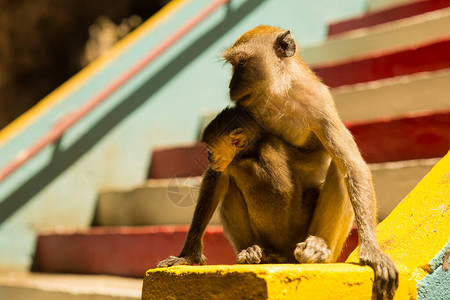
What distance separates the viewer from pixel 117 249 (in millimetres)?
3959

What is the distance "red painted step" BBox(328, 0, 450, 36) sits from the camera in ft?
16.9

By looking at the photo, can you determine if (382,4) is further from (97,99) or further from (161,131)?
(97,99)

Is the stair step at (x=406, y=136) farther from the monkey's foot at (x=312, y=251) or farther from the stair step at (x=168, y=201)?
the monkey's foot at (x=312, y=251)

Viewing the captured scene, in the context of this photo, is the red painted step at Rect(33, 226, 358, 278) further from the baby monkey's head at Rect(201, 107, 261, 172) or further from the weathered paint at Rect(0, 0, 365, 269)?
the baby monkey's head at Rect(201, 107, 261, 172)

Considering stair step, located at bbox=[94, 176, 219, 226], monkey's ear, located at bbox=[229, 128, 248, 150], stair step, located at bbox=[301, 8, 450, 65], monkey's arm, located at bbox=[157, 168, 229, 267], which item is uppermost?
stair step, located at bbox=[301, 8, 450, 65]

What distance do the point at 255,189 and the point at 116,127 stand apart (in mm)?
2872

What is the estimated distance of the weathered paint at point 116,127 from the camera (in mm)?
4539

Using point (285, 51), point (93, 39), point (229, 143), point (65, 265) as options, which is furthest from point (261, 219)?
point (93, 39)

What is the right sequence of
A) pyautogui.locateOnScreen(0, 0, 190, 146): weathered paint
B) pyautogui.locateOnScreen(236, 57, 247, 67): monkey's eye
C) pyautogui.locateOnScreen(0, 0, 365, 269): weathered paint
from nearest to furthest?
pyautogui.locateOnScreen(236, 57, 247, 67): monkey's eye < pyautogui.locateOnScreen(0, 0, 365, 269): weathered paint < pyautogui.locateOnScreen(0, 0, 190, 146): weathered paint

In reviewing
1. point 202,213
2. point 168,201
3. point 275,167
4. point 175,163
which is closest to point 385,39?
point 175,163

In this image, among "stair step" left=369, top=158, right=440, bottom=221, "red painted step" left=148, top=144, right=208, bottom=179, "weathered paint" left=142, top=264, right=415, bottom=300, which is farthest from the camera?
"red painted step" left=148, top=144, right=208, bottom=179

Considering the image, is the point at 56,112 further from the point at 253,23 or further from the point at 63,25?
the point at 63,25

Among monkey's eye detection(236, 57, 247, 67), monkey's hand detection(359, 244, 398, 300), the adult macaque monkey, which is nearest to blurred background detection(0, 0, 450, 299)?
the adult macaque monkey

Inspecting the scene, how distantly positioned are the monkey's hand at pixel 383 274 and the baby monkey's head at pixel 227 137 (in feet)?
2.23
